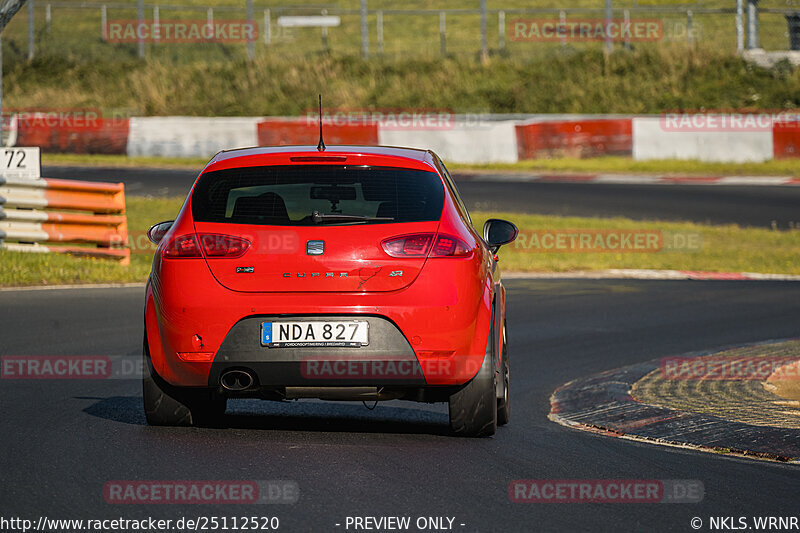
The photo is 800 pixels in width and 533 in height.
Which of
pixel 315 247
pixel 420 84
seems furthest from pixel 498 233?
pixel 420 84

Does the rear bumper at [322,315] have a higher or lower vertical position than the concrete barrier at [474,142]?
lower

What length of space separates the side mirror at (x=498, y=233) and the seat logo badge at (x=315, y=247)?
137 cm

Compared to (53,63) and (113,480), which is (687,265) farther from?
(53,63)

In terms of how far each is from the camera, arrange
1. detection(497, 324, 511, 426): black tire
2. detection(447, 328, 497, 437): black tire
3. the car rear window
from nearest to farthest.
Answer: the car rear window → detection(447, 328, 497, 437): black tire → detection(497, 324, 511, 426): black tire

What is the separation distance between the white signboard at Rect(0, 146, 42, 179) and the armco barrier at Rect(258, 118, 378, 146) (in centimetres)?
1600

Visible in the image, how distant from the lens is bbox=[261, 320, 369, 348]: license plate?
6.71 metres

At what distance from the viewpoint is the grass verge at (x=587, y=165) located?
31.5 metres

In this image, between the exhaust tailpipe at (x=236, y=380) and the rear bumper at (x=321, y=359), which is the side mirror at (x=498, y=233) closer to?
the rear bumper at (x=321, y=359)

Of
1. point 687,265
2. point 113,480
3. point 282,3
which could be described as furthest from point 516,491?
→ point 282,3

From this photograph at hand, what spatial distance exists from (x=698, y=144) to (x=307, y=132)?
9384 mm

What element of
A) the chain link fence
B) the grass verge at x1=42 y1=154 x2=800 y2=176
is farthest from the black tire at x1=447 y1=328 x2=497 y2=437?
the chain link fence

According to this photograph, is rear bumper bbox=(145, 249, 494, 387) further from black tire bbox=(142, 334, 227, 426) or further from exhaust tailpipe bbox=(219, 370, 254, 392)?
black tire bbox=(142, 334, 227, 426)

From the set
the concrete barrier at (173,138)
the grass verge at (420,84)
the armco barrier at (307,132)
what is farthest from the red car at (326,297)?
the grass verge at (420,84)

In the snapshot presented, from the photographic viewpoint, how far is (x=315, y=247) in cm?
679
